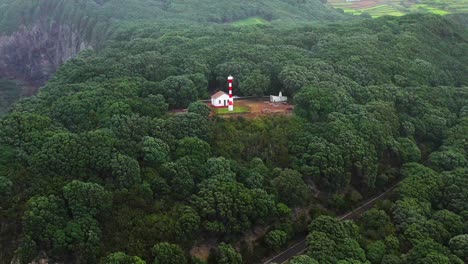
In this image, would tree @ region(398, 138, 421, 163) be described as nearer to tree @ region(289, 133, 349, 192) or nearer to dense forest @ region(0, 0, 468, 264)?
dense forest @ region(0, 0, 468, 264)

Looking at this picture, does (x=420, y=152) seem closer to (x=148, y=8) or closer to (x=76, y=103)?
(x=76, y=103)

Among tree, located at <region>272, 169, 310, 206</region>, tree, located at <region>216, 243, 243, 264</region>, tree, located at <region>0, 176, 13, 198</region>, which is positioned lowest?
tree, located at <region>216, 243, 243, 264</region>

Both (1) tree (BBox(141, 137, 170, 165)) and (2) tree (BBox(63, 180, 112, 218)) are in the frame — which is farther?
(1) tree (BBox(141, 137, 170, 165))

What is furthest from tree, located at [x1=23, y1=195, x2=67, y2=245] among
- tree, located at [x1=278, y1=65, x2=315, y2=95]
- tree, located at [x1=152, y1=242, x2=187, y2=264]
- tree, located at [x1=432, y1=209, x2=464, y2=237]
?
tree, located at [x1=432, y1=209, x2=464, y2=237]

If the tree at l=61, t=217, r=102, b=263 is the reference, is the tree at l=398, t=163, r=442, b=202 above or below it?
below

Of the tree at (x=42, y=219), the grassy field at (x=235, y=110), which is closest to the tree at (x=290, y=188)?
the grassy field at (x=235, y=110)

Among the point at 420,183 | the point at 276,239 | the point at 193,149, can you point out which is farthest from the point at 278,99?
the point at 276,239

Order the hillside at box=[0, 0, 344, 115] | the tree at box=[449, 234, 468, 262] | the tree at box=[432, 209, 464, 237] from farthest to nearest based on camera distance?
the hillside at box=[0, 0, 344, 115], the tree at box=[432, 209, 464, 237], the tree at box=[449, 234, 468, 262]

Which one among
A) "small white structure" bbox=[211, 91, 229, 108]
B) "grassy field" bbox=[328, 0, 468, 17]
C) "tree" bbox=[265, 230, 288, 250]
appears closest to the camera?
"tree" bbox=[265, 230, 288, 250]
